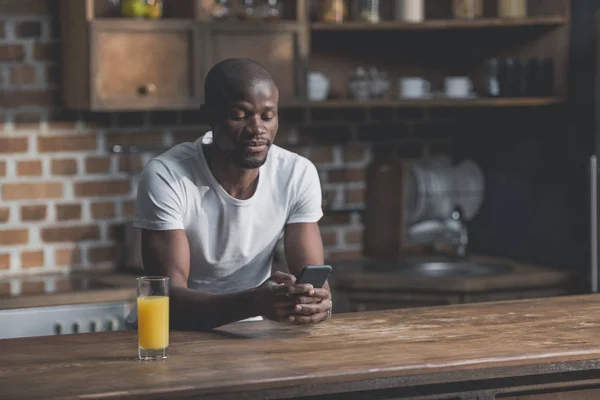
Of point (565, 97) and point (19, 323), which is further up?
point (565, 97)

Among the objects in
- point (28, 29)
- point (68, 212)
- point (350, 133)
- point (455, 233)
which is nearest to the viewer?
point (28, 29)

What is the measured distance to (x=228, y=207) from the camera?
2697 millimetres

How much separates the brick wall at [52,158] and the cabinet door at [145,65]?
0.93ft

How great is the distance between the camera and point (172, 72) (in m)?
3.78

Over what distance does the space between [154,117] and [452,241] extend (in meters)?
1.27

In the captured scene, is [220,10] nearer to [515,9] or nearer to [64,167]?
[64,167]

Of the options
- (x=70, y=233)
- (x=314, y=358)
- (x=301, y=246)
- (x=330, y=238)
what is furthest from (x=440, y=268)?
(x=314, y=358)

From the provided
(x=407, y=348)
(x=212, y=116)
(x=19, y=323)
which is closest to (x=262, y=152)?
(x=212, y=116)

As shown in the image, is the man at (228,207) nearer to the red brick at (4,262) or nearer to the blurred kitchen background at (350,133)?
the blurred kitchen background at (350,133)

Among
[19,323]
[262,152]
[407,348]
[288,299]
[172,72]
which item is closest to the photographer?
Answer: [407,348]

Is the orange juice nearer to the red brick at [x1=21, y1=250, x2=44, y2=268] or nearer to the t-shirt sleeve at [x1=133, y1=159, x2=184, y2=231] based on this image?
the t-shirt sleeve at [x1=133, y1=159, x2=184, y2=231]

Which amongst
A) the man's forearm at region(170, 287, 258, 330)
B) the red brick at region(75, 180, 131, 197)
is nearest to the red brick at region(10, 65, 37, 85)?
the red brick at region(75, 180, 131, 197)

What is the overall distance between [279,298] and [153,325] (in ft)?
1.06

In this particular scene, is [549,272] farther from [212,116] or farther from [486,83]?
[212,116]
